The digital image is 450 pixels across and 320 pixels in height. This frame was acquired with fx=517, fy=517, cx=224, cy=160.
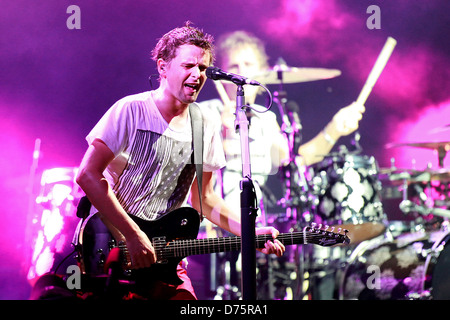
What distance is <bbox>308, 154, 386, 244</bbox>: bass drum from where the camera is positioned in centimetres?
513

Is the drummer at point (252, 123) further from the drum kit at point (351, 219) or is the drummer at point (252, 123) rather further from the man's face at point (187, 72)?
the man's face at point (187, 72)

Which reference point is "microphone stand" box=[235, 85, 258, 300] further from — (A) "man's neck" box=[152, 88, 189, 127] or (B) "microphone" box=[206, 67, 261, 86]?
(A) "man's neck" box=[152, 88, 189, 127]

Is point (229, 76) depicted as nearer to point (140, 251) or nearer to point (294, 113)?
point (140, 251)

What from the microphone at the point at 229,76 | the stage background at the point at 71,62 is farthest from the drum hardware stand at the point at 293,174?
the microphone at the point at 229,76

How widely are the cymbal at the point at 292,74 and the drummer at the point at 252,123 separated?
8 centimetres

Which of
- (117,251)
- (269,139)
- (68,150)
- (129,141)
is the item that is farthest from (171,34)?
(269,139)

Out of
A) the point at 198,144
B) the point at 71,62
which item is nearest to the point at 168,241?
the point at 198,144

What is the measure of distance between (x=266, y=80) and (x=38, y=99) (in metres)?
2.25

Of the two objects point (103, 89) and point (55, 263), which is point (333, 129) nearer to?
point (103, 89)

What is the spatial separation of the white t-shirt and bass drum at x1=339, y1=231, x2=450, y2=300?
237 cm

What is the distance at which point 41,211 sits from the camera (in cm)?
428

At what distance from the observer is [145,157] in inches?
117
